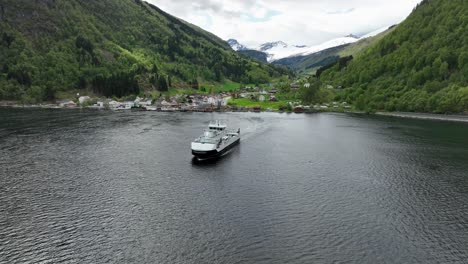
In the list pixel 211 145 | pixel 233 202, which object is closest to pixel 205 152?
A: pixel 211 145

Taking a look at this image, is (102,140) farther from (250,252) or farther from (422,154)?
(422,154)

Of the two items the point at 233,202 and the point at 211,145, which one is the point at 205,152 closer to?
the point at 211,145

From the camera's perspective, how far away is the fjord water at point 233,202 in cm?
5138

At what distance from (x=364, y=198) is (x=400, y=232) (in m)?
16.1

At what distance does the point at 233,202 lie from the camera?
6975cm

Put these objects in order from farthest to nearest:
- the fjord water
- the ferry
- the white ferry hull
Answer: the ferry → the white ferry hull → the fjord water

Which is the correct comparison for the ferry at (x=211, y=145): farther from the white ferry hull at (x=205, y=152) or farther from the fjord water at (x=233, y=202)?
the fjord water at (x=233, y=202)

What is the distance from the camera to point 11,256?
4788 centimetres

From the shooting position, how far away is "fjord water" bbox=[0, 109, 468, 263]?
51.4 metres

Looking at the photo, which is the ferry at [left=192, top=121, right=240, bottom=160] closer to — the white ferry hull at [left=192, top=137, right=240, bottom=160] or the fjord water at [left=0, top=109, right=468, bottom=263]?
the white ferry hull at [left=192, top=137, right=240, bottom=160]

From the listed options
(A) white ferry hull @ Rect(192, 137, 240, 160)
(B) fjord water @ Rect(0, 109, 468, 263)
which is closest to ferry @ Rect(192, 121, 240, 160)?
(A) white ferry hull @ Rect(192, 137, 240, 160)

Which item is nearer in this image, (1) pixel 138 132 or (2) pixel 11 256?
(2) pixel 11 256

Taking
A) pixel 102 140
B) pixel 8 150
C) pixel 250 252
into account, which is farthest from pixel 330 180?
pixel 8 150

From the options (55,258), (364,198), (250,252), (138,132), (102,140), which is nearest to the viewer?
(55,258)
